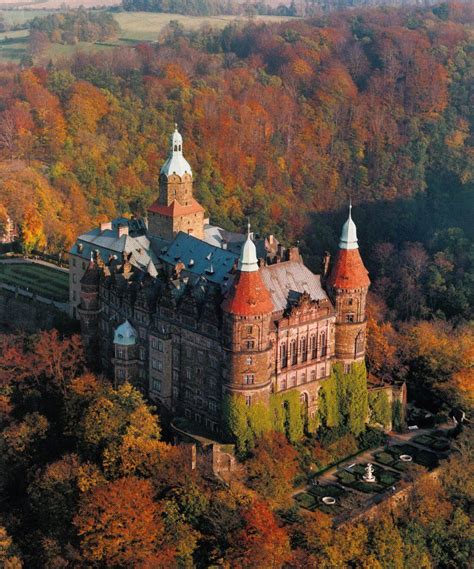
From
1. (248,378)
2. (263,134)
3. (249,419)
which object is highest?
(263,134)

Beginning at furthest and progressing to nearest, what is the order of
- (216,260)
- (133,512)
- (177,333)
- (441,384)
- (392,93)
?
(392,93)
(441,384)
(216,260)
(177,333)
(133,512)

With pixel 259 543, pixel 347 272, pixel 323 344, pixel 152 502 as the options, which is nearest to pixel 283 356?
pixel 323 344

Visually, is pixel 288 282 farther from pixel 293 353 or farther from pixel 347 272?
pixel 293 353

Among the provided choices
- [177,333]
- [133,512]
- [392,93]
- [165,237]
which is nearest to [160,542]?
[133,512]

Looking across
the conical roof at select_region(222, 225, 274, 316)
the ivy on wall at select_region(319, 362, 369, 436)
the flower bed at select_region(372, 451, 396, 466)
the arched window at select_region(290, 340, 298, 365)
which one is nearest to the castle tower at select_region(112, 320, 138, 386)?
the conical roof at select_region(222, 225, 274, 316)

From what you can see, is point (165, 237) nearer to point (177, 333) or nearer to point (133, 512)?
point (177, 333)

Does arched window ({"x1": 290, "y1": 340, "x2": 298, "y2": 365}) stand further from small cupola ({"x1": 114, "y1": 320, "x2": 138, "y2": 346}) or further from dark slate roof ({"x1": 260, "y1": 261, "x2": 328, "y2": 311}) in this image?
small cupola ({"x1": 114, "y1": 320, "x2": 138, "y2": 346})
